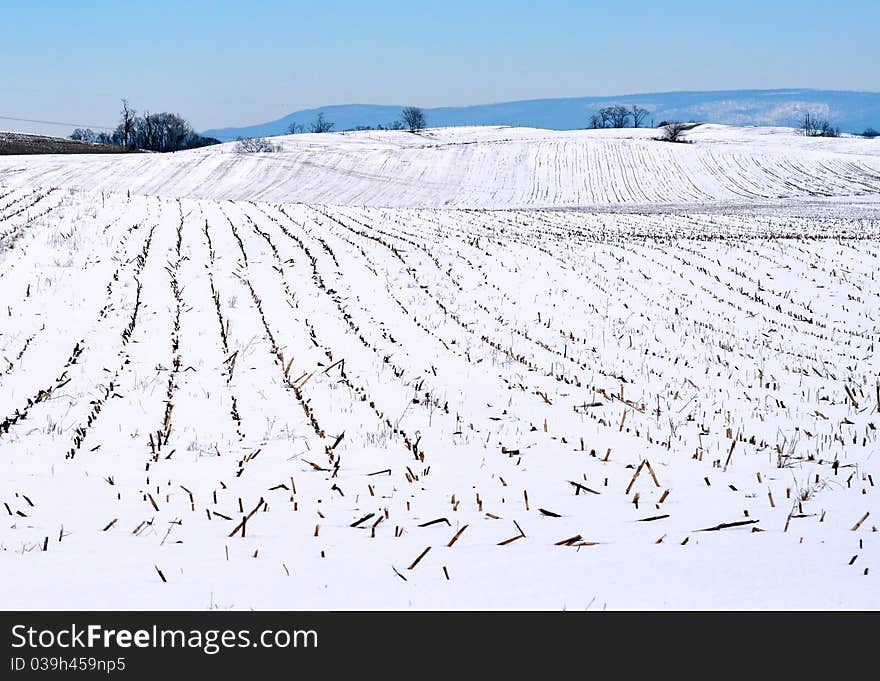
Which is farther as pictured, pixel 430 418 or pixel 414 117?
pixel 414 117

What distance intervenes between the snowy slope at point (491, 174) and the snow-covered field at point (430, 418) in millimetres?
34643

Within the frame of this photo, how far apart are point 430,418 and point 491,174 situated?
61504mm

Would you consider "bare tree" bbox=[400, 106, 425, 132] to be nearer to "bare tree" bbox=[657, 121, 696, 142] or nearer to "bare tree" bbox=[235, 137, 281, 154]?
"bare tree" bbox=[657, 121, 696, 142]

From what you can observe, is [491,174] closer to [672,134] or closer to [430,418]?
[672,134]

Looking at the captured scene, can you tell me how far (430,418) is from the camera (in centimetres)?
775

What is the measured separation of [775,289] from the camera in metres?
16.2

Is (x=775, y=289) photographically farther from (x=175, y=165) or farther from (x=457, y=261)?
(x=175, y=165)

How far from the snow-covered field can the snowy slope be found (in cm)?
3464

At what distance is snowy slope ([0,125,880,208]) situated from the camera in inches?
2205

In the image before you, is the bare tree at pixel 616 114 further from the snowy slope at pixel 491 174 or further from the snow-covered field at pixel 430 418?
the snow-covered field at pixel 430 418

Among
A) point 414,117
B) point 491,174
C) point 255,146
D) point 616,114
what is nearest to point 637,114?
point 616,114

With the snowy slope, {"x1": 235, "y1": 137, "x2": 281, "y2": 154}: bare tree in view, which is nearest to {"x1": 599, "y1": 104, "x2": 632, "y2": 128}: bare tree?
the snowy slope
